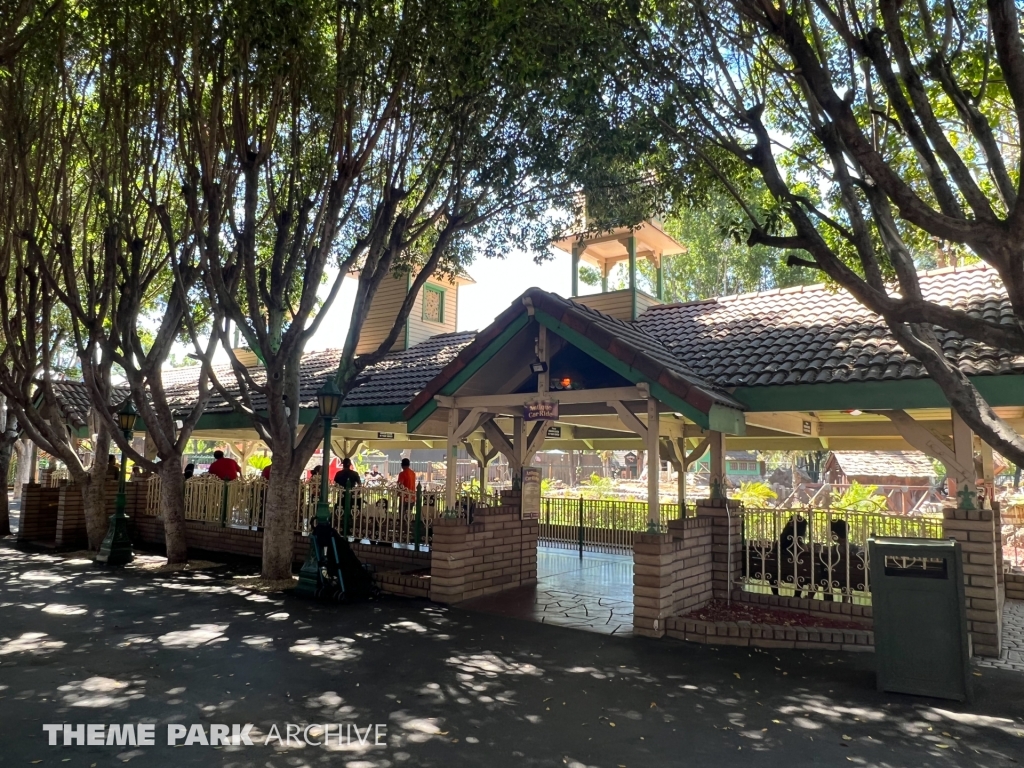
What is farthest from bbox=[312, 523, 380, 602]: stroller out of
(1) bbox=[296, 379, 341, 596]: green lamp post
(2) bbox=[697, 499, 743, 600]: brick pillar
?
(2) bbox=[697, 499, 743, 600]: brick pillar

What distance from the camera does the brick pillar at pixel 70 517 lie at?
1470cm

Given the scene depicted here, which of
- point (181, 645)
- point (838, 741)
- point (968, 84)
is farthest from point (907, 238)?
point (181, 645)

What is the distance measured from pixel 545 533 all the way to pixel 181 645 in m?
11.3

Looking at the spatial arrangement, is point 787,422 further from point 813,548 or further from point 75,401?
point 75,401

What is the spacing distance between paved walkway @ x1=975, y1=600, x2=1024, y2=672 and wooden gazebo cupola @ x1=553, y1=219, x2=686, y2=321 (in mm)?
7659

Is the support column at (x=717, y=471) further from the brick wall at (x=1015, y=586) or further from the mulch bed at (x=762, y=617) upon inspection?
the brick wall at (x=1015, y=586)

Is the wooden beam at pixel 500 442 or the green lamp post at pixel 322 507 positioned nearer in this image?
the green lamp post at pixel 322 507

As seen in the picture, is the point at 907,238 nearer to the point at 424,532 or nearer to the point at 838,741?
→ the point at 838,741

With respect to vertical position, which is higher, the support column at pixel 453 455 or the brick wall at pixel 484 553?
the support column at pixel 453 455

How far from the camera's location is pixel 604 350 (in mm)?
8273

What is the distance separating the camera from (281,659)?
260 inches

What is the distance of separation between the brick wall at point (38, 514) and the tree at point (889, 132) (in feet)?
51.4

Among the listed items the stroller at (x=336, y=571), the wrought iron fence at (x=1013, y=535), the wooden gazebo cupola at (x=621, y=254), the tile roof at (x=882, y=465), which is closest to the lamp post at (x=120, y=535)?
the stroller at (x=336, y=571)

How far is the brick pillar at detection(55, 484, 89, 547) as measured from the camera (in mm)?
14703
